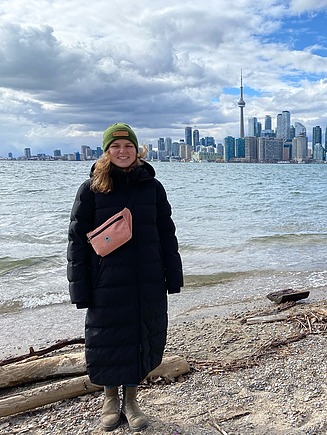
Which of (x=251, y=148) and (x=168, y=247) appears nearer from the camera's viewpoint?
(x=168, y=247)

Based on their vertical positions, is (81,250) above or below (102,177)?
below

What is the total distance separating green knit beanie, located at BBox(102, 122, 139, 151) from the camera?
332 cm

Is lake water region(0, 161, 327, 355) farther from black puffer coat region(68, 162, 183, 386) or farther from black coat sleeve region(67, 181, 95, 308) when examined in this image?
black coat sleeve region(67, 181, 95, 308)

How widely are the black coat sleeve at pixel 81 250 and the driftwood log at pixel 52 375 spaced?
113cm

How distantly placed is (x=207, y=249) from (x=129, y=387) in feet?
32.5

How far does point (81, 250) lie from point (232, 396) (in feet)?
6.48

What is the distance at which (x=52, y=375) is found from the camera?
4320 millimetres

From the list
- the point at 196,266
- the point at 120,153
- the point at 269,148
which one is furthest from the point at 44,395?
the point at 269,148

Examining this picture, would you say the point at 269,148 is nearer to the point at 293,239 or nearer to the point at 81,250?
the point at 293,239

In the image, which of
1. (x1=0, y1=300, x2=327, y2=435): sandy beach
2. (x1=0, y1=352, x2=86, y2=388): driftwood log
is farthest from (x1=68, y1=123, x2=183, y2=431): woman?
(x1=0, y1=352, x2=86, y2=388): driftwood log

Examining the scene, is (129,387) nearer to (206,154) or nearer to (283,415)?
(283,415)

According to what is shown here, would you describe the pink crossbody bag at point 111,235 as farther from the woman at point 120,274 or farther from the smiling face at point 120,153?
the smiling face at point 120,153

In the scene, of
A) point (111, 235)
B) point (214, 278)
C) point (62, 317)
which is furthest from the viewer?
point (214, 278)

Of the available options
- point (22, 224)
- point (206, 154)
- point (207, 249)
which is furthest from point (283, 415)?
point (206, 154)
